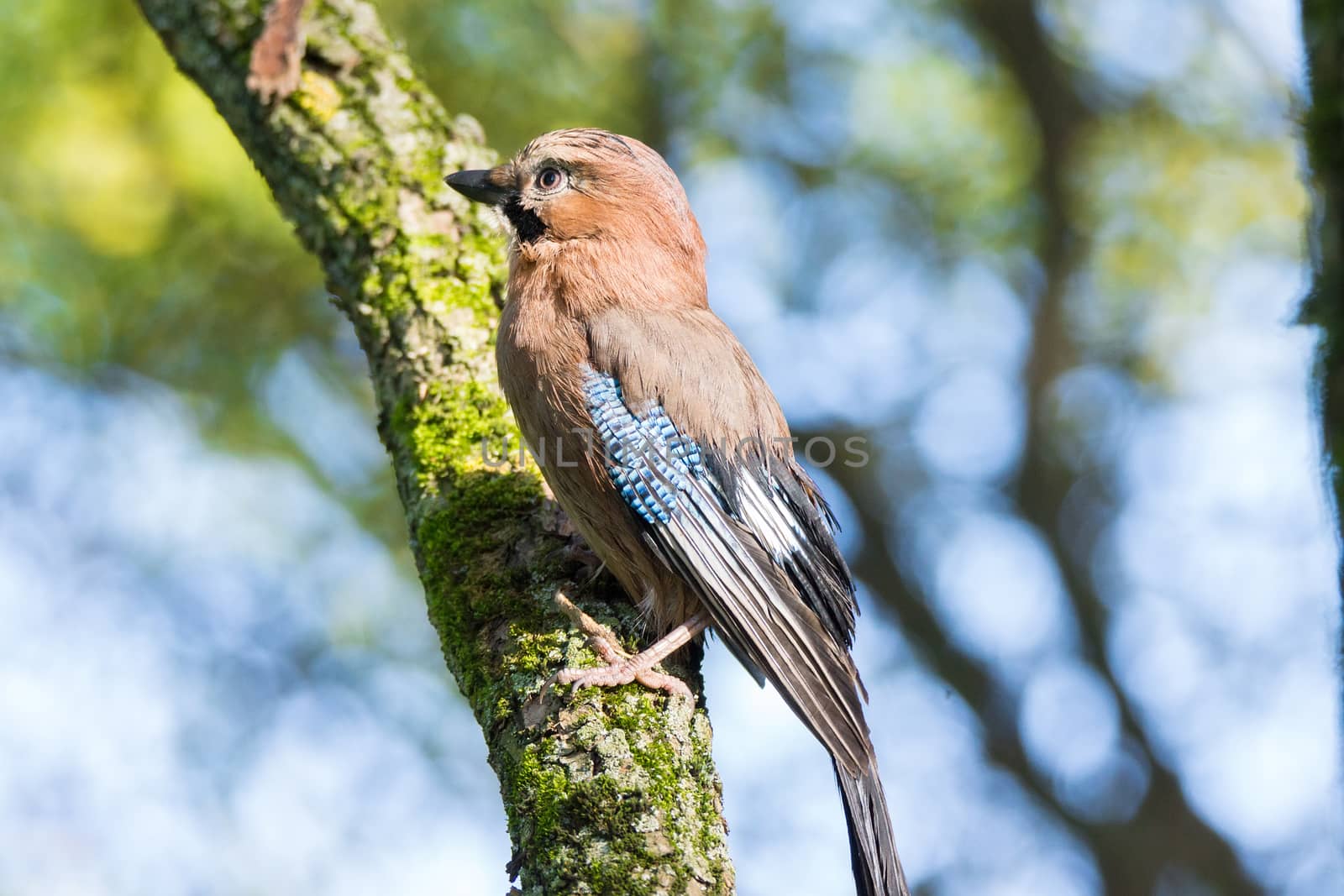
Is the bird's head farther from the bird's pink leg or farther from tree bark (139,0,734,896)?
the bird's pink leg

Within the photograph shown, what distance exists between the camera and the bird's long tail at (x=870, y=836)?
11.1ft

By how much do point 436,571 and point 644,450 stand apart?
0.78 meters

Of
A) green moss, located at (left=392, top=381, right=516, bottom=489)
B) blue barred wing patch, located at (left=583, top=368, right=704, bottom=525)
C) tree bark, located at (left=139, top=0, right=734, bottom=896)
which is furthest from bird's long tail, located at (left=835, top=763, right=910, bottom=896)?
green moss, located at (left=392, top=381, right=516, bottom=489)

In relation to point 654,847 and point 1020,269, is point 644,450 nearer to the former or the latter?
point 654,847

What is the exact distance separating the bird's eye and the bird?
Result: 0.06 ft

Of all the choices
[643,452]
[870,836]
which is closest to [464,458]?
[643,452]

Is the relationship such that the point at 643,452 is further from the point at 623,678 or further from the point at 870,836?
the point at 870,836

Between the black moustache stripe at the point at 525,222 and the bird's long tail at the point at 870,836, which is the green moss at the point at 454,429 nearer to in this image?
the black moustache stripe at the point at 525,222

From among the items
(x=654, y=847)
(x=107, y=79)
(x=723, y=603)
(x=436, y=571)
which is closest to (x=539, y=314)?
(x=436, y=571)

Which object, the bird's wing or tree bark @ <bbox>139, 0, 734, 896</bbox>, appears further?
the bird's wing

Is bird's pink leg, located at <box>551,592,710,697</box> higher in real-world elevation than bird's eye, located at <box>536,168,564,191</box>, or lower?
lower

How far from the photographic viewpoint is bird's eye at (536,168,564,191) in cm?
447

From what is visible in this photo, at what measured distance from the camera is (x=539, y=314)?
4.01 meters

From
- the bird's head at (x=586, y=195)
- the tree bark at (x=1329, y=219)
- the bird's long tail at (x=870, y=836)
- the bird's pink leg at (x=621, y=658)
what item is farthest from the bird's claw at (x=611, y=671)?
the tree bark at (x=1329, y=219)
